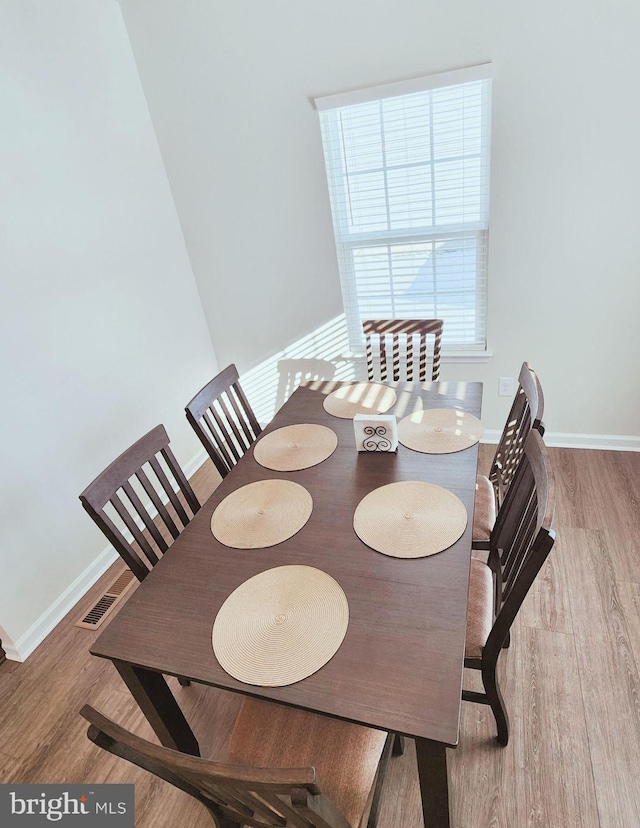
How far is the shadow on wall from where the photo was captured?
2.88 meters

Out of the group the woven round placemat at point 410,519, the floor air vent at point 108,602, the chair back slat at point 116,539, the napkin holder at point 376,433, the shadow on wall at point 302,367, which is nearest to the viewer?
the woven round placemat at point 410,519

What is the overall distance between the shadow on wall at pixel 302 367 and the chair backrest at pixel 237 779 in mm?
2334

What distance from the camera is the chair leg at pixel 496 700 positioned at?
4.11 feet

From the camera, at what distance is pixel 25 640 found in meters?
1.92

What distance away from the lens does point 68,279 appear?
6.95 ft

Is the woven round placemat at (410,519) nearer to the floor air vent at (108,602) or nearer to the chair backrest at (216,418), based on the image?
A: the chair backrest at (216,418)

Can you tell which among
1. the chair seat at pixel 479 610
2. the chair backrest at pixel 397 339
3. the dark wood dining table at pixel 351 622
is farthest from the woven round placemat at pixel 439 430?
the chair backrest at pixel 397 339

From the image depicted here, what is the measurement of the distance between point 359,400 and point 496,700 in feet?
3.90

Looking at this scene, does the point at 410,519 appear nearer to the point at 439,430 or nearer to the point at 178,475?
the point at 439,430

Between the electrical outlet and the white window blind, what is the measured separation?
25 centimetres

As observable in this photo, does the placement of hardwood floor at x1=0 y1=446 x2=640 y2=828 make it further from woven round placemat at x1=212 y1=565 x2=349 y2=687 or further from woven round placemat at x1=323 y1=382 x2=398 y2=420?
woven round placemat at x1=323 y1=382 x2=398 y2=420

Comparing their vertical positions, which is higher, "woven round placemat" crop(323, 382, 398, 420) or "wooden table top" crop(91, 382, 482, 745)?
"woven round placemat" crop(323, 382, 398, 420)

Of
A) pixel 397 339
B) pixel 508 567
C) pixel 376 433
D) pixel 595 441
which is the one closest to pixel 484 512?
pixel 508 567

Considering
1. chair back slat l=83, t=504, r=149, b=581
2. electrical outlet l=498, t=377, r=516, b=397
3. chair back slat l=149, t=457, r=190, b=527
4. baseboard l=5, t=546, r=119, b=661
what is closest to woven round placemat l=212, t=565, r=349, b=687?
chair back slat l=83, t=504, r=149, b=581
